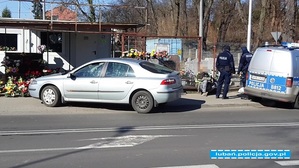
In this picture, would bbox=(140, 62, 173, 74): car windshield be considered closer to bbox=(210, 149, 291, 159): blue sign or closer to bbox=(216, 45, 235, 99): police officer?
bbox=(216, 45, 235, 99): police officer

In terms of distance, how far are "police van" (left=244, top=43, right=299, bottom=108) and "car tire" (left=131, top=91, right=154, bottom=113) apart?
12.3 feet

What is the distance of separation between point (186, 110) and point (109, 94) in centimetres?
239

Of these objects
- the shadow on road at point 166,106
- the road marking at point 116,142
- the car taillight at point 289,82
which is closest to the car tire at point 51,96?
the shadow on road at point 166,106

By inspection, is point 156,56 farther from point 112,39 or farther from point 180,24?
point 180,24

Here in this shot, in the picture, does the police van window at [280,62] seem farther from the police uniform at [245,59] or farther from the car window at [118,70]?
the car window at [118,70]

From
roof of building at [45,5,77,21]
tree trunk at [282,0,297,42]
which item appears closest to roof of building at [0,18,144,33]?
roof of building at [45,5,77,21]

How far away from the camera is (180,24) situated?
47.2 m

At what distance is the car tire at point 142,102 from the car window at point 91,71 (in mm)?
1261

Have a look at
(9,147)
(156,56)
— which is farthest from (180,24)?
(9,147)

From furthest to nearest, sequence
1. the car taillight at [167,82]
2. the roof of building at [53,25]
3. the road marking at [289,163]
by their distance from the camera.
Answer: the roof of building at [53,25] < the car taillight at [167,82] < the road marking at [289,163]

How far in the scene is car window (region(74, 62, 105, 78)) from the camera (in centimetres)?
1229

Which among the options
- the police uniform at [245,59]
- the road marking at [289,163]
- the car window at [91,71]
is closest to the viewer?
the road marking at [289,163]

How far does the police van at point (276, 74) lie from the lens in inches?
501

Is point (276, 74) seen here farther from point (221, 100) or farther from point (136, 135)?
point (136, 135)
